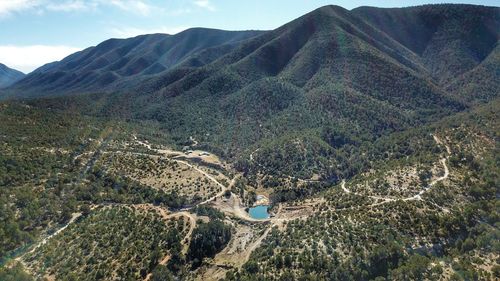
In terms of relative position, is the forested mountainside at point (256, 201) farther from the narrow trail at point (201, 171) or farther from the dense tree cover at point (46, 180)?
the narrow trail at point (201, 171)

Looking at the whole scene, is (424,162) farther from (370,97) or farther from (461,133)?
(370,97)

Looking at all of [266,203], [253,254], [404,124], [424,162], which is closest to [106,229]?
[253,254]

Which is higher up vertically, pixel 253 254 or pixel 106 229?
pixel 106 229

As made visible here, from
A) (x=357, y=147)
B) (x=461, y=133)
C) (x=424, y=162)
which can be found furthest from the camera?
(x=357, y=147)

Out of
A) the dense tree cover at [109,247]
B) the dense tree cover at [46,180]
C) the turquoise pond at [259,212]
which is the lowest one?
the turquoise pond at [259,212]

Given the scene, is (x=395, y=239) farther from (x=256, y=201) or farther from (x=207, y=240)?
(x=256, y=201)

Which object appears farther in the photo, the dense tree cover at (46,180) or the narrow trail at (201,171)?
the narrow trail at (201,171)

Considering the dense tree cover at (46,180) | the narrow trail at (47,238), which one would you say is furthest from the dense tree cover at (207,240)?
the narrow trail at (47,238)

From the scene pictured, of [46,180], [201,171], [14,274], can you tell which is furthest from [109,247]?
[201,171]
